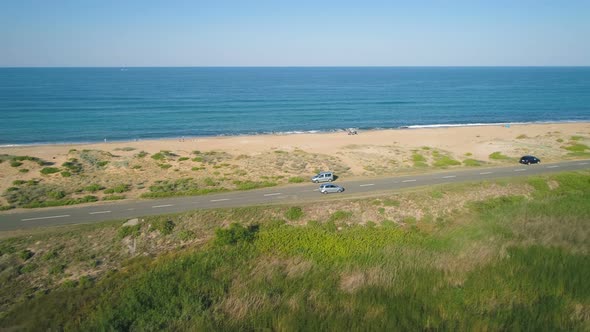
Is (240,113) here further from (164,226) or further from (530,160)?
(164,226)

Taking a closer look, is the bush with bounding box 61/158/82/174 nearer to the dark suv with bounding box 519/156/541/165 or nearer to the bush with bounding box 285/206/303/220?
the bush with bounding box 285/206/303/220

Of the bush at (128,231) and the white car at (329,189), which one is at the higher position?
the white car at (329,189)

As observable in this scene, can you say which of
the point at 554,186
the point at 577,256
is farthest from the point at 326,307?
the point at 554,186

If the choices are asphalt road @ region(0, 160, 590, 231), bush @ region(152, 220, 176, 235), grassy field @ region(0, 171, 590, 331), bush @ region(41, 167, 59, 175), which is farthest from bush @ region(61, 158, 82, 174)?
bush @ region(152, 220, 176, 235)

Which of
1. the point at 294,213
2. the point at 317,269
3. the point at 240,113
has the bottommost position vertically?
the point at 317,269

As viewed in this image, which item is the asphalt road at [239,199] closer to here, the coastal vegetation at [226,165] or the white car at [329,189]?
the white car at [329,189]

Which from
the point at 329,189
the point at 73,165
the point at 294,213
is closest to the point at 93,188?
the point at 73,165

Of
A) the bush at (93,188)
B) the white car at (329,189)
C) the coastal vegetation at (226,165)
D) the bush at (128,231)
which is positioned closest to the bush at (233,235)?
the bush at (128,231)
